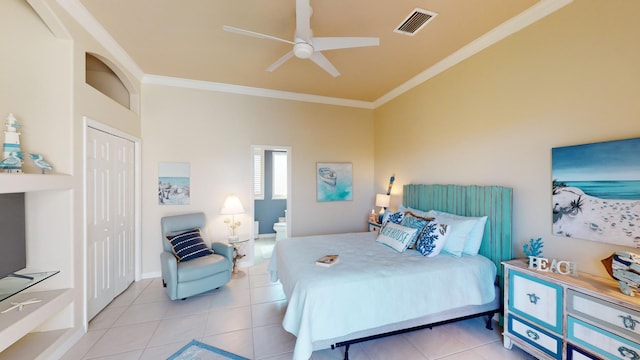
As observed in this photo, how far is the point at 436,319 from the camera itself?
7.39ft

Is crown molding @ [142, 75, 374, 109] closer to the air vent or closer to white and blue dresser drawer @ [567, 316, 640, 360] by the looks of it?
the air vent

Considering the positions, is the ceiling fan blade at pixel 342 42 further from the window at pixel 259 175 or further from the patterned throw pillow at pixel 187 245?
the window at pixel 259 175

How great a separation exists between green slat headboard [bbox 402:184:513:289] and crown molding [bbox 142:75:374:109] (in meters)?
2.47

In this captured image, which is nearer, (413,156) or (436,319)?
(436,319)

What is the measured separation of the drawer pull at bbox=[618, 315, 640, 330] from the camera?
4.69ft

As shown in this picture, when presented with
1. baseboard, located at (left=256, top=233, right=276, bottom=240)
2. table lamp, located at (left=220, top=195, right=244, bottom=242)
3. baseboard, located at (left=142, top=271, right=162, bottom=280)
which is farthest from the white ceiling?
baseboard, located at (left=256, top=233, right=276, bottom=240)

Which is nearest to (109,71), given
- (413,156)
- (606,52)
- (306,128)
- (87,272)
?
(87,272)

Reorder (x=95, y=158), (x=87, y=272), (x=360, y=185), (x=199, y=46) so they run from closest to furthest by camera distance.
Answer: (x=87, y=272)
(x=95, y=158)
(x=199, y=46)
(x=360, y=185)

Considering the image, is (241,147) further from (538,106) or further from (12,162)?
(538,106)

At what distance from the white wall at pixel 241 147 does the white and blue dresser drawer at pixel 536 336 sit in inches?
117

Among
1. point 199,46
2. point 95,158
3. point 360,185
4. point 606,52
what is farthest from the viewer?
point 360,185

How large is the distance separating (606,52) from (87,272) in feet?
16.1

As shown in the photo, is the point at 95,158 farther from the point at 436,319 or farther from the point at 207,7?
the point at 436,319

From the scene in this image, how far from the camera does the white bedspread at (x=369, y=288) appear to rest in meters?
1.80
